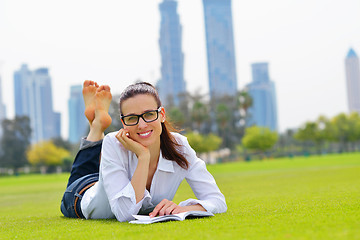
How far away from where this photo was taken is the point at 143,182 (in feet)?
12.5

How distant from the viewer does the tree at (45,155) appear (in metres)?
77.2

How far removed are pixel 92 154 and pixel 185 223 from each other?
1849mm

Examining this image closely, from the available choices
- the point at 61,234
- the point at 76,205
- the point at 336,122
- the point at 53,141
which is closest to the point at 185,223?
the point at 61,234

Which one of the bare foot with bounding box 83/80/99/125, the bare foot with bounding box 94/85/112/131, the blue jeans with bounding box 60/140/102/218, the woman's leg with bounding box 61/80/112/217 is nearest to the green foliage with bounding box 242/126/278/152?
the bare foot with bounding box 83/80/99/125

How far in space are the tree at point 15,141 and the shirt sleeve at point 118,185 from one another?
77.5m

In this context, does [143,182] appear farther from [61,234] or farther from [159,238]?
[159,238]

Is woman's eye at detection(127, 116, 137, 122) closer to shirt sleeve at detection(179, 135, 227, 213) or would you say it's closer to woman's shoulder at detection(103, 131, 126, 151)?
woman's shoulder at detection(103, 131, 126, 151)

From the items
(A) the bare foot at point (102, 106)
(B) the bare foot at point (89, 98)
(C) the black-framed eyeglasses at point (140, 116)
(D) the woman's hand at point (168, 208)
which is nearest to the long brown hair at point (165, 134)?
(C) the black-framed eyeglasses at point (140, 116)

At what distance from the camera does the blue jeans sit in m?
4.54

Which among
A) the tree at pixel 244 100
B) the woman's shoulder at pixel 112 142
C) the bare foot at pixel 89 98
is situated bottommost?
the woman's shoulder at pixel 112 142

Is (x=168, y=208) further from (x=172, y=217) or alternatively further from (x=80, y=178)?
(x=80, y=178)

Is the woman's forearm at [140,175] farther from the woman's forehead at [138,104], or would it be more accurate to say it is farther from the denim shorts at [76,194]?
the denim shorts at [76,194]

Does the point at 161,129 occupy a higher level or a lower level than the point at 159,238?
higher

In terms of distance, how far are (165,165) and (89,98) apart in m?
1.90
